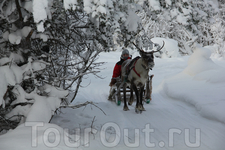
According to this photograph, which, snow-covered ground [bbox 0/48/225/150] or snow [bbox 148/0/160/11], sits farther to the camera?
snow [bbox 148/0/160/11]

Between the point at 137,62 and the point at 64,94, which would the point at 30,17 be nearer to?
the point at 64,94

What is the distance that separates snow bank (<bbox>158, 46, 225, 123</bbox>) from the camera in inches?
274

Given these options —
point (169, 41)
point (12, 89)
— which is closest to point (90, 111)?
point (12, 89)

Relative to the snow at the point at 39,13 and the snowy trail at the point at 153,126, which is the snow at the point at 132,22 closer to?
the snowy trail at the point at 153,126

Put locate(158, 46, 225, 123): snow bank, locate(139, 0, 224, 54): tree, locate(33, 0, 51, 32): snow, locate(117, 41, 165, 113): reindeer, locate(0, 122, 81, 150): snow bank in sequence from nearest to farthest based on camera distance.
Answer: locate(0, 122, 81, 150): snow bank, locate(33, 0, 51, 32): snow, locate(139, 0, 224, 54): tree, locate(158, 46, 225, 123): snow bank, locate(117, 41, 165, 113): reindeer

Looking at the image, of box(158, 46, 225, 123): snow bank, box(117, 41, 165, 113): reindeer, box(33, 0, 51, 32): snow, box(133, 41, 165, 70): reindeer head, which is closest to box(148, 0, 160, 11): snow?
box(133, 41, 165, 70): reindeer head

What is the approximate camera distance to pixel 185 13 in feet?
20.6

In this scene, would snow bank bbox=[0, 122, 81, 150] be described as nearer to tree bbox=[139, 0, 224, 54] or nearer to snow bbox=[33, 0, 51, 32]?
snow bbox=[33, 0, 51, 32]

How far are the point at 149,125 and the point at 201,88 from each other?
4014 mm

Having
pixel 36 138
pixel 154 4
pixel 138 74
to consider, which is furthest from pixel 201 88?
pixel 36 138

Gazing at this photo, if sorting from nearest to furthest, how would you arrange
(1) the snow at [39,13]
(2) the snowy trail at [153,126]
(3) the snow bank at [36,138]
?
(3) the snow bank at [36,138], (1) the snow at [39,13], (2) the snowy trail at [153,126]

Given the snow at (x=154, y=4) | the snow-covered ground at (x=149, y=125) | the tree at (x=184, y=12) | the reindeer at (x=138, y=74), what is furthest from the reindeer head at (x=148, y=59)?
the snow at (x=154, y=4)

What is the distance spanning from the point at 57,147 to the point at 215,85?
7.39 m

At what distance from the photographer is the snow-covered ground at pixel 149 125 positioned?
3775 millimetres
